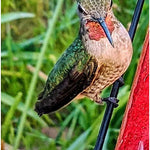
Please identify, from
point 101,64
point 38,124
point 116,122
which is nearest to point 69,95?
point 101,64

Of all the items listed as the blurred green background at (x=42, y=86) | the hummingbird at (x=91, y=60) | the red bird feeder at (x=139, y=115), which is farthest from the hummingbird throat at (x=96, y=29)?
the blurred green background at (x=42, y=86)

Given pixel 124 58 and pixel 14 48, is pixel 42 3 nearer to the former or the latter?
pixel 14 48

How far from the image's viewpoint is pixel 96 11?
2.54ft

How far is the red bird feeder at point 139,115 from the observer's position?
0.88 meters

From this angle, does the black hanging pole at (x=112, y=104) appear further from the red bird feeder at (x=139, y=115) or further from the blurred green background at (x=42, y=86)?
the blurred green background at (x=42, y=86)

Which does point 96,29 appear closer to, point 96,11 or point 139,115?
point 96,11

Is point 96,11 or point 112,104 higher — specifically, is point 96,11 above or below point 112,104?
above

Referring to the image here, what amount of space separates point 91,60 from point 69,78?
0.04 m

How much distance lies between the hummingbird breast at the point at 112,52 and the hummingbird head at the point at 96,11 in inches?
0.8

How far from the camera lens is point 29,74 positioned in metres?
2.37

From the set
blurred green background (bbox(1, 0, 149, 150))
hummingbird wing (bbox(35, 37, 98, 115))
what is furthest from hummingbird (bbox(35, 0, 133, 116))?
blurred green background (bbox(1, 0, 149, 150))

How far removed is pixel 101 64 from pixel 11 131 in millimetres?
1251

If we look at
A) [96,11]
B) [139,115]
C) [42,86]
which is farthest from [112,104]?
[42,86]

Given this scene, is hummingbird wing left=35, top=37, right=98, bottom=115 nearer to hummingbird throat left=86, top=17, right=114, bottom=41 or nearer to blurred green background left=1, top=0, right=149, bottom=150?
hummingbird throat left=86, top=17, right=114, bottom=41
